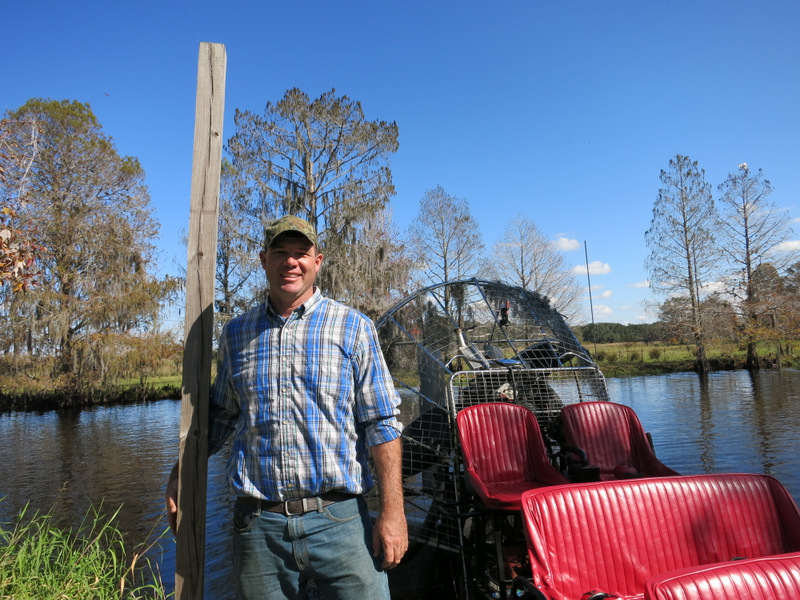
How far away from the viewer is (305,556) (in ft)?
6.40

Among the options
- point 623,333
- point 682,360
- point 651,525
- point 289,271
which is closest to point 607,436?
point 651,525

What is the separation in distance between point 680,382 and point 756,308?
10.8 m

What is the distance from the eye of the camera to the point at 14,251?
3.60 metres

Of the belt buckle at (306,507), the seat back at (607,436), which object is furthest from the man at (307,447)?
the seat back at (607,436)

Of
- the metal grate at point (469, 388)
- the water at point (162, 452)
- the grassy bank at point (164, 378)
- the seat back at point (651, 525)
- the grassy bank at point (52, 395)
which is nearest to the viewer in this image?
the seat back at point (651, 525)

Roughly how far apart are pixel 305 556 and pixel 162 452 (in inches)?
487

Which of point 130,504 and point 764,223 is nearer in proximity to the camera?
point 130,504

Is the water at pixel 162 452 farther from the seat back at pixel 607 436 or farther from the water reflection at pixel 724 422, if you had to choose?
the seat back at pixel 607 436

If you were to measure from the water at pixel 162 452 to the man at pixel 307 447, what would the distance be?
3.18m

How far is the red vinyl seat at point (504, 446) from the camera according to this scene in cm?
517

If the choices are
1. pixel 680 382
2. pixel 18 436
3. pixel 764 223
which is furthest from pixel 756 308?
pixel 18 436

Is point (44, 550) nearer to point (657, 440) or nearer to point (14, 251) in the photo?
point (14, 251)

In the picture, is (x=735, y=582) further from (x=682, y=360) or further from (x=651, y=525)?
(x=682, y=360)

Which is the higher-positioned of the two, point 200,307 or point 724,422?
point 200,307
